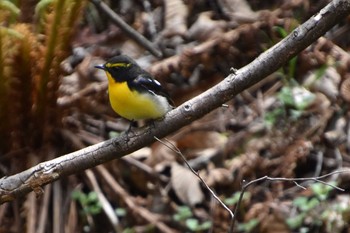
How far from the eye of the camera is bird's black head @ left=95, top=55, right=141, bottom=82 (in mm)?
4113

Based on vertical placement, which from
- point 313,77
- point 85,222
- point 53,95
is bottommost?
point 85,222

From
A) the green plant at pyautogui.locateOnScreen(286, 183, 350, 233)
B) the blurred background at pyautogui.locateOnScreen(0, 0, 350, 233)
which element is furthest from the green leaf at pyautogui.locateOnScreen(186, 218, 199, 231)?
the green plant at pyautogui.locateOnScreen(286, 183, 350, 233)

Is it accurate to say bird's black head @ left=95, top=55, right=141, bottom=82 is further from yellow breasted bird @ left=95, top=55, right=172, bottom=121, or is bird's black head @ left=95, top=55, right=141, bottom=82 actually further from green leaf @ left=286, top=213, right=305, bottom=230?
green leaf @ left=286, top=213, right=305, bottom=230

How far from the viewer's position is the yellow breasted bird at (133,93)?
3879 mm

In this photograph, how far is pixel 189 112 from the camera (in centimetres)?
340

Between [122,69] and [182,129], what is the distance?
157 centimetres

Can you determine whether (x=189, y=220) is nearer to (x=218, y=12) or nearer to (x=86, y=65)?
(x=86, y=65)

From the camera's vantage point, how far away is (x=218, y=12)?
6.49 metres

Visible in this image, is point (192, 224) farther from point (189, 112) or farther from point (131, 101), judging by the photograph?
point (189, 112)

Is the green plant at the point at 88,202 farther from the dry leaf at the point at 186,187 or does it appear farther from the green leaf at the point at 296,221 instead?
the green leaf at the point at 296,221

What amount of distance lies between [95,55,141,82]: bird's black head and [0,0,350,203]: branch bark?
0.51 m

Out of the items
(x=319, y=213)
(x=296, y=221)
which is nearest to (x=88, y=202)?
(x=296, y=221)

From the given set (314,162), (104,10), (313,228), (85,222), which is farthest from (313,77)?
(85,222)

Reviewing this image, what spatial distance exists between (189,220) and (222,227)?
23cm
